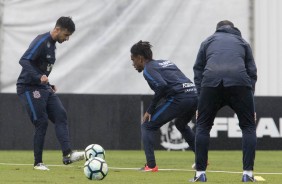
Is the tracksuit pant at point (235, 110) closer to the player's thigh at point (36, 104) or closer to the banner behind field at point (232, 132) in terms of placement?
the player's thigh at point (36, 104)

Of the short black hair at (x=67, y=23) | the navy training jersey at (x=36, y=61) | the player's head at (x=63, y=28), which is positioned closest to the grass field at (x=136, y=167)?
the navy training jersey at (x=36, y=61)

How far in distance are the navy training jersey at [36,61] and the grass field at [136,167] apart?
119 cm

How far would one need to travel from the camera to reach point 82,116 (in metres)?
19.1

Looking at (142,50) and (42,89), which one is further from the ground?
(142,50)

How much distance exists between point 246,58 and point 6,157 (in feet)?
22.0

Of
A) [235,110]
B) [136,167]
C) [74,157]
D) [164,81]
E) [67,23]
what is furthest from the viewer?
[136,167]

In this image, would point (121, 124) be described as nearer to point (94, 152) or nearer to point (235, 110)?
point (94, 152)

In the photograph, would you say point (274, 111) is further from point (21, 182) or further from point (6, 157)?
point (21, 182)

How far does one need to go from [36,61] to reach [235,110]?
11.0 ft

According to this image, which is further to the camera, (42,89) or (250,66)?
(42,89)

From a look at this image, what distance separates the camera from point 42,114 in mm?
12242

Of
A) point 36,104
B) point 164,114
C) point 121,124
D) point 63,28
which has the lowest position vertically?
point 121,124

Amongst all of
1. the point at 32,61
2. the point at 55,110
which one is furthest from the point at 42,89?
the point at 32,61

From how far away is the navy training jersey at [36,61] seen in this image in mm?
12014
